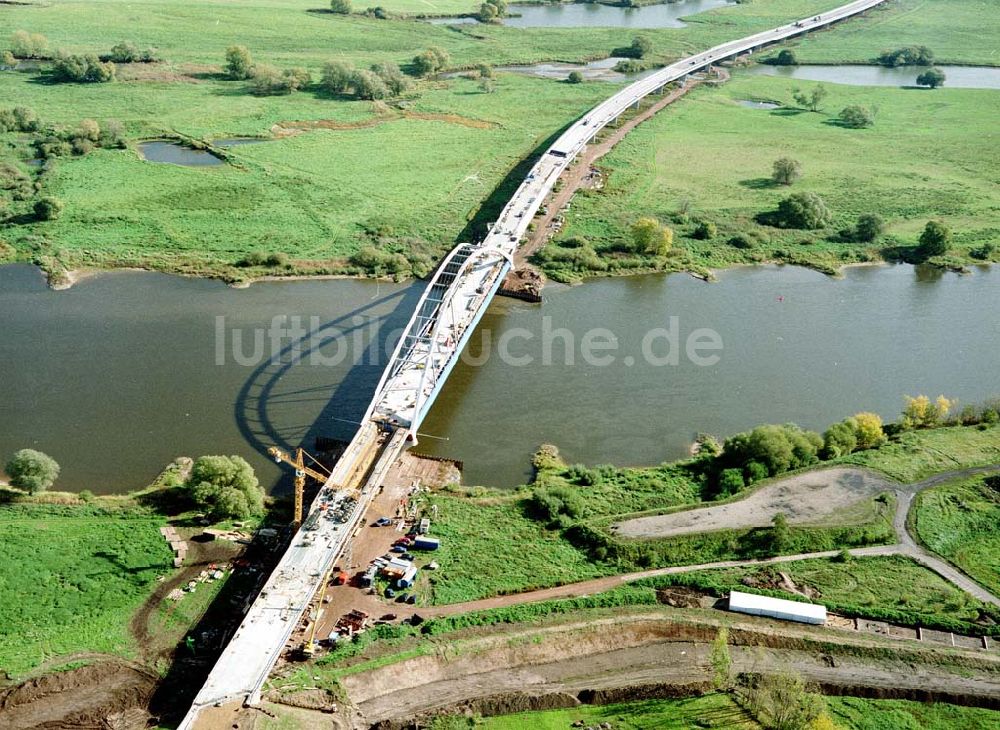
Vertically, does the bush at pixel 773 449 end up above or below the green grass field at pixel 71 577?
above

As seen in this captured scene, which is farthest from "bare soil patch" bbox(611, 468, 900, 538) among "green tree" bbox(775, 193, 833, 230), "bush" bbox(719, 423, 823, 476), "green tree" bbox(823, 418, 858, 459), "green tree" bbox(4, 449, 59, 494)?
"green tree" bbox(775, 193, 833, 230)

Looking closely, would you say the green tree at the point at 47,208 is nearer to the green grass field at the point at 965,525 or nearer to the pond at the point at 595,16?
the green grass field at the point at 965,525

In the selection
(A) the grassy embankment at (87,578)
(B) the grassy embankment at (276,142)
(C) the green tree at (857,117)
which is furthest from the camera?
(C) the green tree at (857,117)

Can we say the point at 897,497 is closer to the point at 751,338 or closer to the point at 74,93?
the point at 751,338

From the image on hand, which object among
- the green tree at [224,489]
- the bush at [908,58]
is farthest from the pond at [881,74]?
the green tree at [224,489]

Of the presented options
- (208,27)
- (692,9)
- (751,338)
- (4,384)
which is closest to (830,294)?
(751,338)

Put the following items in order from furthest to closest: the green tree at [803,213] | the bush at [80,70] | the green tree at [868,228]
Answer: the bush at [80,70] → the green tree at [803,213] → the green tree at [868,228]
